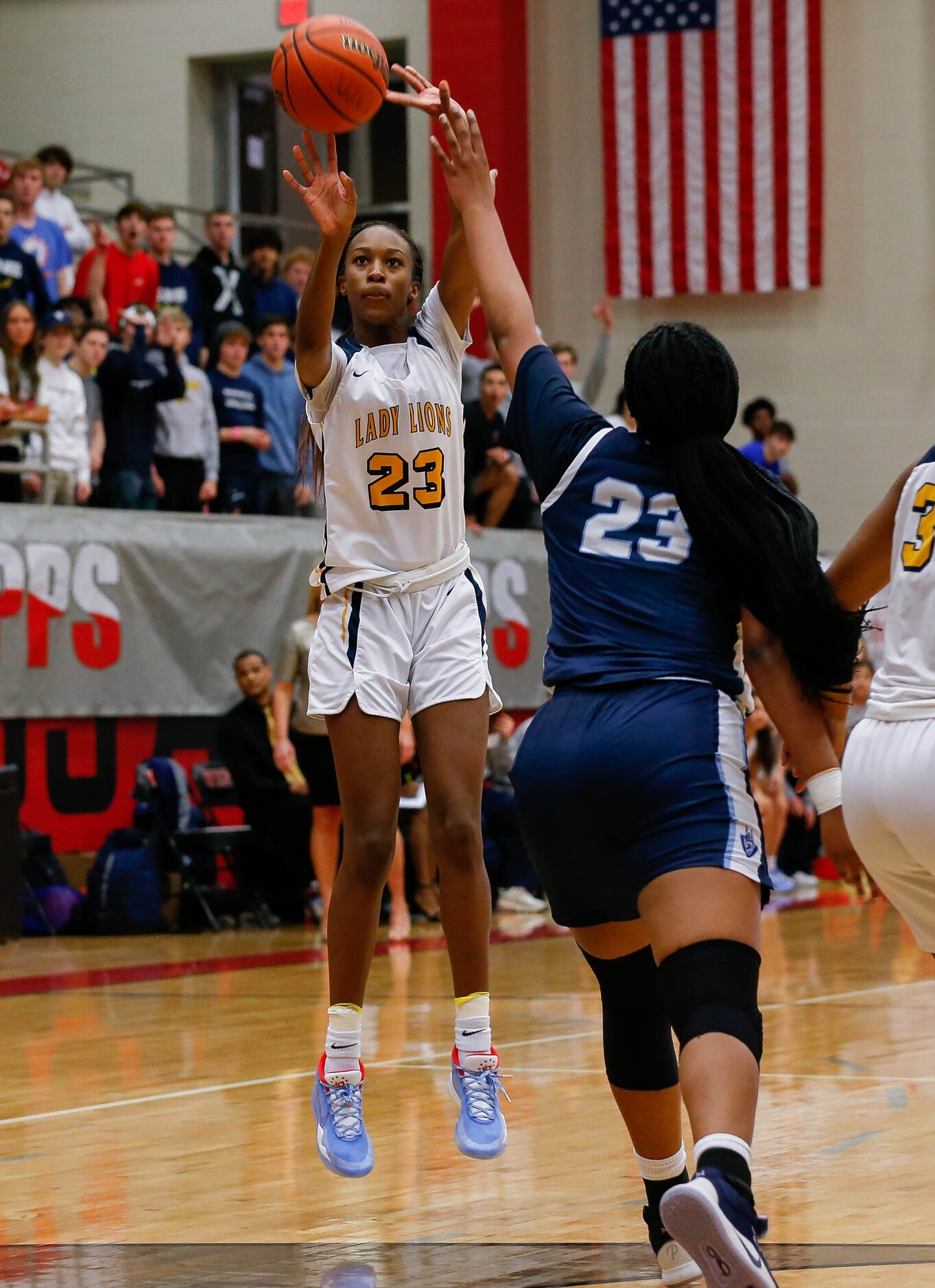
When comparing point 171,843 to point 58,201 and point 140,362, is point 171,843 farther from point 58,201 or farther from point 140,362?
point 58,201

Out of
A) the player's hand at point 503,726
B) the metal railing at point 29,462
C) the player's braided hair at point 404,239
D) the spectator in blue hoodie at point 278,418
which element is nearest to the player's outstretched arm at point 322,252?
the player's braided hair at point 404,239

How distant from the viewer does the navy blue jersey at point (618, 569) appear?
11.0 ft

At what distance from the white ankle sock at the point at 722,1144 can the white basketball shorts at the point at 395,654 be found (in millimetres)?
1737

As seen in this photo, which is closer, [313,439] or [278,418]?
[313,439]

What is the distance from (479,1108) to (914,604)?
1781mm

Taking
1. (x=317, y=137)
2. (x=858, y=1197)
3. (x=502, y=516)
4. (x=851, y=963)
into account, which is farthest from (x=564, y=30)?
(x=858, y=1197)

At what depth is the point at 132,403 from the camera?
12141 mm

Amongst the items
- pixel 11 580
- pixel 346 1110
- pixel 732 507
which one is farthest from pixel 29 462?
pixel 732 507

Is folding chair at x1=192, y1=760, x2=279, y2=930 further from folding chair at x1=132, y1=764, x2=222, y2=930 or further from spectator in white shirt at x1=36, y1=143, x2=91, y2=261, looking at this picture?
spectator in white shirt at x1=36, y1=143, x2=91, y2=261

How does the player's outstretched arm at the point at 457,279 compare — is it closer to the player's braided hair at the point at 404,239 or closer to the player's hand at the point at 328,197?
the player's braided hair at the point at 404,239

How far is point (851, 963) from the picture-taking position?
362 inches

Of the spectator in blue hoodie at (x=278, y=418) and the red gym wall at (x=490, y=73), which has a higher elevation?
the red gym wall at (x=490, y=73)

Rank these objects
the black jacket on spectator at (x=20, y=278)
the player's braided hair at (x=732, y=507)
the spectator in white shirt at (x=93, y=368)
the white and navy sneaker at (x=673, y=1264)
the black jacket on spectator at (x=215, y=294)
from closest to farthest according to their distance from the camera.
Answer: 1. the player's braided hair at (x=732, y=507)
2. the white and navy sneaker at (x=673, y=1264)
3. the spectator in white shirt at (x=93, y=368)
4. the black jacket on spectator at (x=20, y=278)
5. the black jacket on spectator at (x=215, y=294)

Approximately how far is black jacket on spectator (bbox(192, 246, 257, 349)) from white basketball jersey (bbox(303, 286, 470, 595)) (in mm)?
9682
